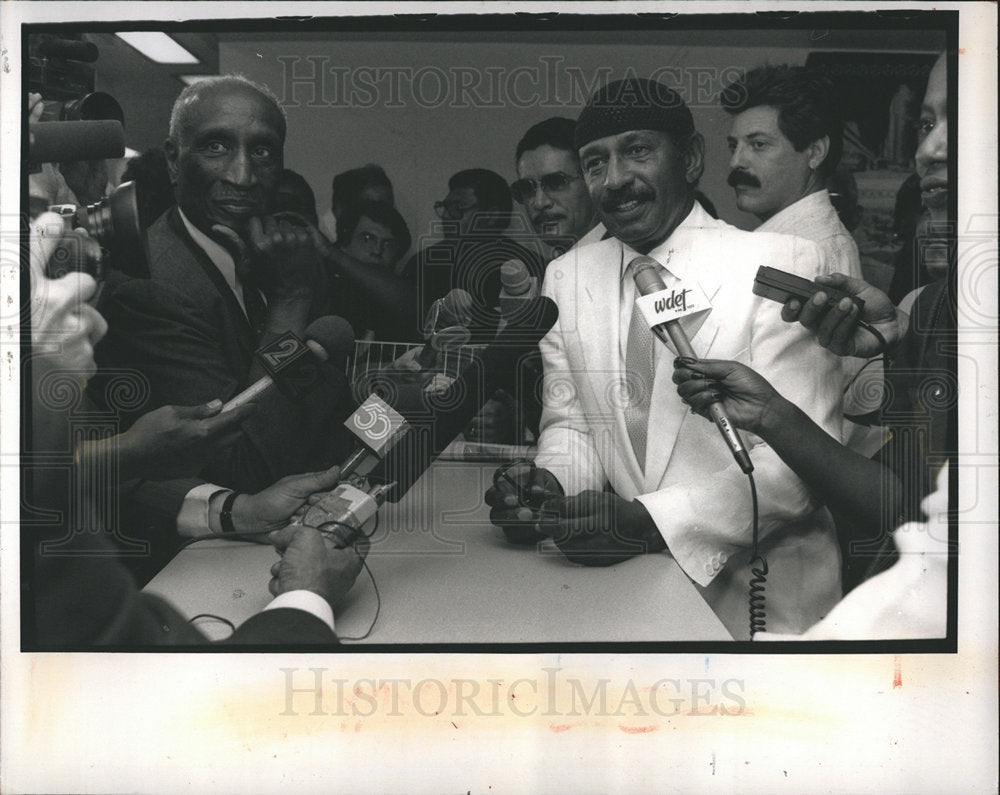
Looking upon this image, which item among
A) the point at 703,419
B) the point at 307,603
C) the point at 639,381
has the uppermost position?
the point at 639,381

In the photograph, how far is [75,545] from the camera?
336cm

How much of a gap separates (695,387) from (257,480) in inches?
52.4

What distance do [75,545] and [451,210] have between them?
151 centimetres

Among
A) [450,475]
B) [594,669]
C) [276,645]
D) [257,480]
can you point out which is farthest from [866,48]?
[276,645]

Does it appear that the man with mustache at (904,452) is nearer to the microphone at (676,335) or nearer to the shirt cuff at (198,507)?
the microphone at (676,335)

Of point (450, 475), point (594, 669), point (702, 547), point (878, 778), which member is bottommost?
point (878, 778)

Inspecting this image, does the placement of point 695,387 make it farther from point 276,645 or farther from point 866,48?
point 276,645

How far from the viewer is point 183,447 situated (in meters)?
3.34

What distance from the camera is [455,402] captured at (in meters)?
3.34

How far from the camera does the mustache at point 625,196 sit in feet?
→ 10.9

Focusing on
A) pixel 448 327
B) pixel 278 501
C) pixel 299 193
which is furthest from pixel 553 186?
pixel 278 501

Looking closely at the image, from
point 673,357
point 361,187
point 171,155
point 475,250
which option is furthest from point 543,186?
point 171,155

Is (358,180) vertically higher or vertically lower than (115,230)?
higher

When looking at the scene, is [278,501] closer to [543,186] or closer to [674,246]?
[543,186]
